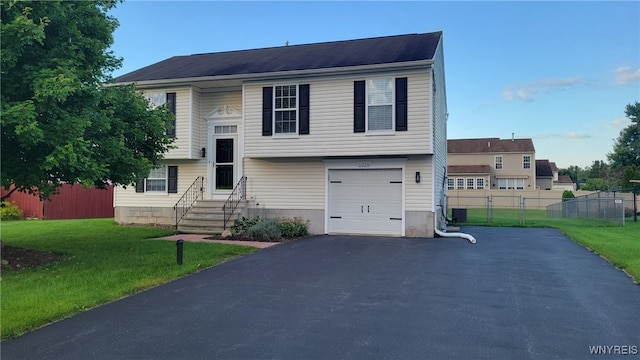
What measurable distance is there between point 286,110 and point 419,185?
525cm

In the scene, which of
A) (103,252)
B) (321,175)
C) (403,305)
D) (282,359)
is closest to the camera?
(282,359)

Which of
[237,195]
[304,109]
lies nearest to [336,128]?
[304,109]

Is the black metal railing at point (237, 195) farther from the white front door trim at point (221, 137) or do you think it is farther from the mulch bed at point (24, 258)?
the mulch bed at point (24, 258)

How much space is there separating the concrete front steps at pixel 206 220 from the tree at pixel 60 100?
5428mm

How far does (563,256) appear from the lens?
10.7 m

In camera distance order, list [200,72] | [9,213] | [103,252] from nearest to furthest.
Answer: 1. [103,252]
2. [200,72]
3. [9,213]

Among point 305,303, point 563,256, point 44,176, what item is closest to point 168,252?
point 44,176

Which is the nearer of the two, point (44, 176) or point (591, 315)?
point (591, 315)

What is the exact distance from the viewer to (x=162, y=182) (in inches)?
676

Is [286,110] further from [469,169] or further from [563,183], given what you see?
[563,183]

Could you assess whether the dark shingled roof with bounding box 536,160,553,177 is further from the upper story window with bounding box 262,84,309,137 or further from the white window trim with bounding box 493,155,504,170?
the upper story window with bounding box 262,84,309,137

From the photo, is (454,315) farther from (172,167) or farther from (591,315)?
(172,167)

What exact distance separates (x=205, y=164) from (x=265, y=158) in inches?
113

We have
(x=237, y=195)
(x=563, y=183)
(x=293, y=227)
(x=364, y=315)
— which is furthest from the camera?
(x=563, y=183)
